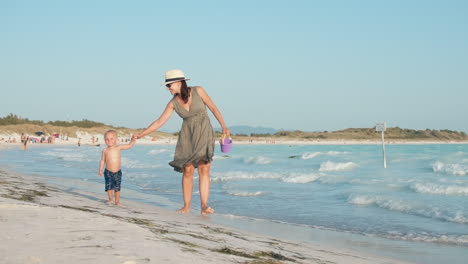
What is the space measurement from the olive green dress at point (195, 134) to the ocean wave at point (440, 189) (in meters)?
5.30

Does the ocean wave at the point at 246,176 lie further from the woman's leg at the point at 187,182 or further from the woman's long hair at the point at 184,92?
the woman's long hair at the point at 184,92

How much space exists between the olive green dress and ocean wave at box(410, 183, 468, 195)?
5.30 meters

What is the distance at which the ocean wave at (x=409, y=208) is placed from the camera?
6.31m

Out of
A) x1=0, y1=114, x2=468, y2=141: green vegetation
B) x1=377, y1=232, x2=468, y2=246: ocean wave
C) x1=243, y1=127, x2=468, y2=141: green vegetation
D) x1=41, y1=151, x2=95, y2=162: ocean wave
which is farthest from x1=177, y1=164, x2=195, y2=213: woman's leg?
x1=243, y1=127, x2=468, y2=141: green vegetation

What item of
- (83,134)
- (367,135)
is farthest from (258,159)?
(367,135)

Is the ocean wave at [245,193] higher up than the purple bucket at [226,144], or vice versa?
the purple bucket at [226,144]

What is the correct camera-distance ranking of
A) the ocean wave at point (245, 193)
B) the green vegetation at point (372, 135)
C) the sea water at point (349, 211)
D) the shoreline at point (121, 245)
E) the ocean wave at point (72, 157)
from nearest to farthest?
the shoreline at point (121, 245), the sea water at point (349, 211), the ocean wave at point (245, 193), the ocean wave at point (72, 157), the green vegetation at point (372, 135)

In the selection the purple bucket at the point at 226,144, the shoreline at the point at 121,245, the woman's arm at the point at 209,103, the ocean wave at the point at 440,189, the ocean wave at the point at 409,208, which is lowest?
the ocean wave at the point at 409,208

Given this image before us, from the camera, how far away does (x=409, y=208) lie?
23.3 feet

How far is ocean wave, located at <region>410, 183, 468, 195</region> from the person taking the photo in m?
8.98

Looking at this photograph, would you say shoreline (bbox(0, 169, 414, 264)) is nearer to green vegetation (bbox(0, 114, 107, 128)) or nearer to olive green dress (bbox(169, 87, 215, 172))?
olive green dress (bbox(169, 87, 215, 172))

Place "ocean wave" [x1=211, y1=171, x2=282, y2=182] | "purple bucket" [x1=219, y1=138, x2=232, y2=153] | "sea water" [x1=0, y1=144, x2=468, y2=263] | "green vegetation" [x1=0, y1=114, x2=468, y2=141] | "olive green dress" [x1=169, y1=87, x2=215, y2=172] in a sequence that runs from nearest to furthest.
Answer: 1. "sea water" [x1=0, y1=144, x2=468, y2=263]
2. "olive green dress" [x1=169, y1=87, x2=215, y2=172]
3. "purple bucket" [x1=219, y1=138, x2=232, y2=153]
4. "ocean wave" [x1=211, y1=171, x2=282, y2=182]
5. "green vegetation" [x1=0, y1=114, x2=468, y2=141]

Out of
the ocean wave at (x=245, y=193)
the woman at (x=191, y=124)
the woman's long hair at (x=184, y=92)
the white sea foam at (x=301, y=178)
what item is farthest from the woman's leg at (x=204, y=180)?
the white sea foam at (x=301, y=178)

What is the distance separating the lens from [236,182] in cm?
1169
